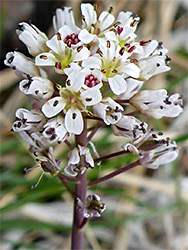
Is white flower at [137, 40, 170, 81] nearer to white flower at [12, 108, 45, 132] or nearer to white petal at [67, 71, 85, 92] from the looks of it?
white petal at [67, 71, 85, 92]

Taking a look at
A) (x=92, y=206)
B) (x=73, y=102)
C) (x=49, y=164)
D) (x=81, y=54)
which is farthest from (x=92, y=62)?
(x=92, y=206)

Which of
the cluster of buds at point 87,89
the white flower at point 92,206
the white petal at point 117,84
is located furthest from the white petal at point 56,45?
the white flower at point 92,206

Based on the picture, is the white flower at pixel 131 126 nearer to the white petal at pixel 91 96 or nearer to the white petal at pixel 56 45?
the white petal at pixel 91 96

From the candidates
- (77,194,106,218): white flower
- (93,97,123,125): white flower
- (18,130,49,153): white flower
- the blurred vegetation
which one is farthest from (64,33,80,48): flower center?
the blurred vegetation

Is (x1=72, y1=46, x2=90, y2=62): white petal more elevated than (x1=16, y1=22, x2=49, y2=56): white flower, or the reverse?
(x1=16, y1=22, x2=49, y2=56): white flower

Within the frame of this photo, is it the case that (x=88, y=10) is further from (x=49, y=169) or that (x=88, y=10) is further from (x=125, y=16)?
(x=49, y=169)

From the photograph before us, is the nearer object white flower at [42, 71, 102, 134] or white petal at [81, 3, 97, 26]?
white flower at [42, 71, 102, 134]
